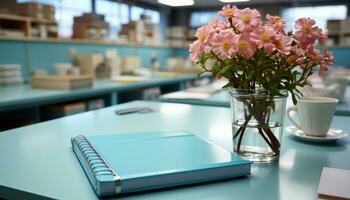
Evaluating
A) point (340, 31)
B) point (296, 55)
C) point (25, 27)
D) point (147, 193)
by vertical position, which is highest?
point (340, 31)

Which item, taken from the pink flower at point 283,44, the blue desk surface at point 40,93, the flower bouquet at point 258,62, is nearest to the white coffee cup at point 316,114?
the flower bouquet at point 258,62

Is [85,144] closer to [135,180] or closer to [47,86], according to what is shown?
[135,180]

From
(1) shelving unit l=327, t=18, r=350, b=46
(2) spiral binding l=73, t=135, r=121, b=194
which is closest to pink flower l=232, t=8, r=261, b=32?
(2) spiral binding l=73, t=135, r=121, b=194

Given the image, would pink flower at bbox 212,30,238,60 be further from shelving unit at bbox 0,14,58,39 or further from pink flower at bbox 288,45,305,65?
shelving unit at bbox 0,14,58,39

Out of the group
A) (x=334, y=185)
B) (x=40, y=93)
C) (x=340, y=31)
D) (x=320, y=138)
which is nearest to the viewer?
(x=334, y=185)

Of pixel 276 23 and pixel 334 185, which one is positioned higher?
pixel 276 23

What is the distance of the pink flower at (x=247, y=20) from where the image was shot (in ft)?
2.21

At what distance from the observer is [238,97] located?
29.4 inches

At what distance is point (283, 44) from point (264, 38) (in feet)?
0.15

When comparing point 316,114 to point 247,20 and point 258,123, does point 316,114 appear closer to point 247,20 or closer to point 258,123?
point 258,123

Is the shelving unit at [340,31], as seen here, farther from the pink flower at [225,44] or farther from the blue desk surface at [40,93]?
the pink flower at [225,44]

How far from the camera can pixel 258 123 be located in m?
0.74

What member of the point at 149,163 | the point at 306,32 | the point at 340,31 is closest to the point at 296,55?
the point at 306,32

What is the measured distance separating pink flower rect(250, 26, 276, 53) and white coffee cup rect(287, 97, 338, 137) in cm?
31
